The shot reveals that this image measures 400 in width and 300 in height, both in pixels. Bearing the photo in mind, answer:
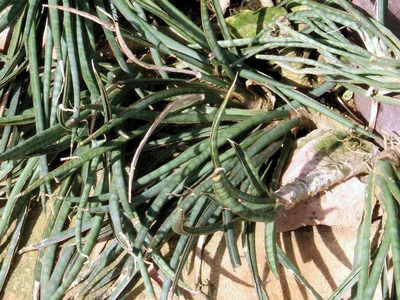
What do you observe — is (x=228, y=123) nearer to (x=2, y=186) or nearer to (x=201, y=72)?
(x=201, y=72)

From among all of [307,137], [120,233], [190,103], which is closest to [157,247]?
[120,233]

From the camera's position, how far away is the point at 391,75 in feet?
3.94

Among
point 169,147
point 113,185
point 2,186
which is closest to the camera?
point 113,185

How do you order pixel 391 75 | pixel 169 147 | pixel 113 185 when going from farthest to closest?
1. pixel 169 147
2. pixel 113 185
3. pixel 391 75

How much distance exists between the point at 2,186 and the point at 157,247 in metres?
0.64

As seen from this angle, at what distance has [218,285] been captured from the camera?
5.01 ft

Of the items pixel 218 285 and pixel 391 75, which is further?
pixel 218 285

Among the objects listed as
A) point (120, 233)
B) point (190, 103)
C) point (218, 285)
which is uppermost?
point (190, 103)

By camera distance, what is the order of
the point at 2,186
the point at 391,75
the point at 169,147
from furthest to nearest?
the point at 2,186, the point at 169,147, the point at 391,75

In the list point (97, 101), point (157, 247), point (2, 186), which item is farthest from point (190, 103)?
point (2, 186)

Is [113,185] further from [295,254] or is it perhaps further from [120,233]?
[295,254]

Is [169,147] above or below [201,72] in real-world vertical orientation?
below

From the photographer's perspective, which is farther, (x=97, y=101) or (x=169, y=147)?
(x=169, y=147)

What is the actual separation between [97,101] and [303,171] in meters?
0.56
